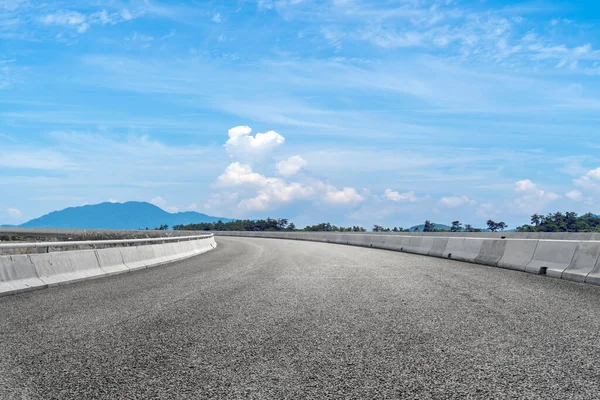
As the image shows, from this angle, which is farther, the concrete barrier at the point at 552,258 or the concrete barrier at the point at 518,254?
the concrete barrier at the point at 518,254

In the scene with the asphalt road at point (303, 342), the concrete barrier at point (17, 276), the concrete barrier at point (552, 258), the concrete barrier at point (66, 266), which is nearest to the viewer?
the asphalt road at point (303, 342)

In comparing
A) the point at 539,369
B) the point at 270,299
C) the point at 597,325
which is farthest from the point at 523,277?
the point at 539,369

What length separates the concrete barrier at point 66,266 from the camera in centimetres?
1144

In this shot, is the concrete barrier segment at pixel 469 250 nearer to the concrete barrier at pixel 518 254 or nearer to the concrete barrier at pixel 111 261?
the concrete barrier at pixel 518 254

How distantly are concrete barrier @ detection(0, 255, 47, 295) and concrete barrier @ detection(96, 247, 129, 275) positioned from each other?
8.85ft

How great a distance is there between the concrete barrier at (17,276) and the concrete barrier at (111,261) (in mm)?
2698

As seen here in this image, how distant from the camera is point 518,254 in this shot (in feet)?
48.2

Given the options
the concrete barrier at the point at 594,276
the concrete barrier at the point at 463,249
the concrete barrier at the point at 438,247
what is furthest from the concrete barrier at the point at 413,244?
the concrete barrier at the point at 594,276

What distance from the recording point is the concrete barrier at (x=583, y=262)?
11.6 metres

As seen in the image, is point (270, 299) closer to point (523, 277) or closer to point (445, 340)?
point (445, 340)

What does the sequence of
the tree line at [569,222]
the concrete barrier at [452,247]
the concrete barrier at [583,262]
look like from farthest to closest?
1. the tree line at [569,222]
2. the concrete barrier at [452,247]
3. the concrete barrier at [583,262]

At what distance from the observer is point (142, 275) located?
45.5ft

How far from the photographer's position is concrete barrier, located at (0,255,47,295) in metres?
10.3

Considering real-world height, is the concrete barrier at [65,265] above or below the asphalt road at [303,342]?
above
